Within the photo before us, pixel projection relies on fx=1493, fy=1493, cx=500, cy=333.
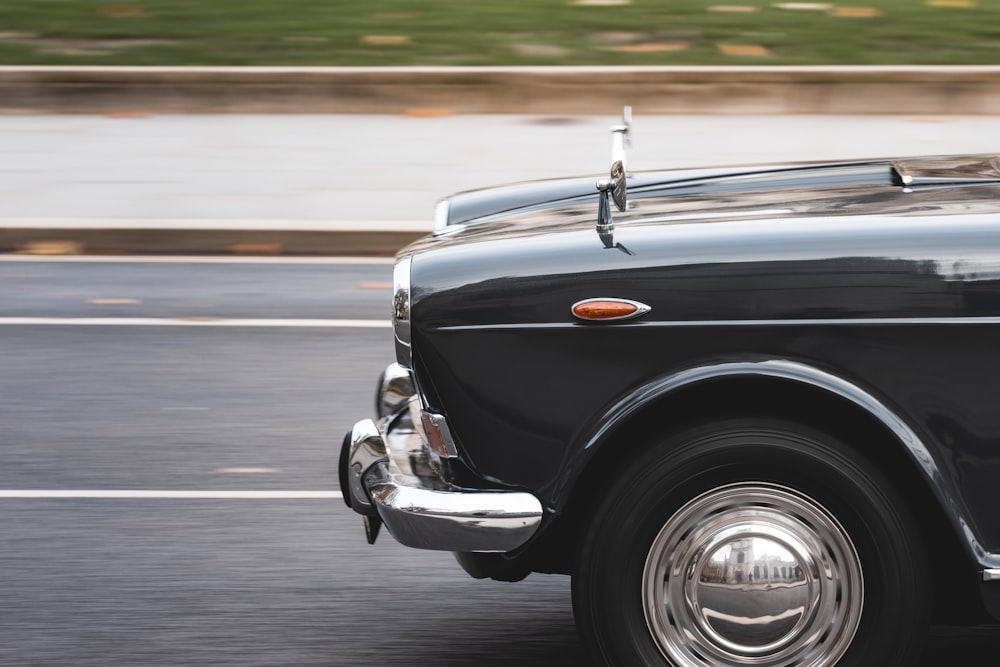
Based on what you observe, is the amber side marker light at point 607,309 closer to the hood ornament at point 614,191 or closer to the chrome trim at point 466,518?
the hood ornament at point 614,191

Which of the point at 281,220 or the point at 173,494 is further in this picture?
the point at 281,220

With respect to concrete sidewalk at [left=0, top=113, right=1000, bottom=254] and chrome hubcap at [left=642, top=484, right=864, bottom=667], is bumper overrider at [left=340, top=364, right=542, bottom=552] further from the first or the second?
concrete sidewalk at [left=0, top=113, right=1000, bottom=254]

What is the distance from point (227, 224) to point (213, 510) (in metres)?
4.76

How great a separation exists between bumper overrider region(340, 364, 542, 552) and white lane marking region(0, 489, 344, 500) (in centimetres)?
151

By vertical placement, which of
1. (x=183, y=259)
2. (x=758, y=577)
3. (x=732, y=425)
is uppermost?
(x=732, y=425)

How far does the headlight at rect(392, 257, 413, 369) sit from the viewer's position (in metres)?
3.58

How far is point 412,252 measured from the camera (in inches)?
153

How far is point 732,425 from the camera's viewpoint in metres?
3.41

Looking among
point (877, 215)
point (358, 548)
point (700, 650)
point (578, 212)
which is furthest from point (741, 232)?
point (358, 548)

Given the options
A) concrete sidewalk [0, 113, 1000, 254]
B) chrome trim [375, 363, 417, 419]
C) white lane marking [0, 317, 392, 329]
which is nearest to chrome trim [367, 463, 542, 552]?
chrome trim [375, 363, 417, 419]

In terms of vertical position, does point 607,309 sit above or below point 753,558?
above

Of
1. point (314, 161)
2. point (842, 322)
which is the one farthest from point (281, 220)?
point (842, 322)

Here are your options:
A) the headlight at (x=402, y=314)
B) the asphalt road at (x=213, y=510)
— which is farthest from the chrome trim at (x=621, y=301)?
the asphalt road at (x=213, y=510)

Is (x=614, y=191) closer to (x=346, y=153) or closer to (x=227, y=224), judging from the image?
(x=227, y=224)
